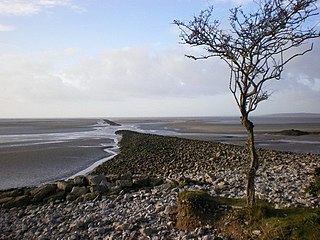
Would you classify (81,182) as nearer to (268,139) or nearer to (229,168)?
(229,168)

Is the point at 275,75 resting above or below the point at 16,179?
above

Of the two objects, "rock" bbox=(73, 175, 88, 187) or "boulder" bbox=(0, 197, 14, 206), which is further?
"rock" bbox=(73, 175, 88, 187)

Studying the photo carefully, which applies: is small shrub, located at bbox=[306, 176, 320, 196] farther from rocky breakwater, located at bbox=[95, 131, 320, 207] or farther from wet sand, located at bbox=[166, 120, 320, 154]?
wet sand, located at bbox=[166, 120, 320, 154]

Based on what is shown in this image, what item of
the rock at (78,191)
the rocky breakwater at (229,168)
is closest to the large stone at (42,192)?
the rock at (78,191)

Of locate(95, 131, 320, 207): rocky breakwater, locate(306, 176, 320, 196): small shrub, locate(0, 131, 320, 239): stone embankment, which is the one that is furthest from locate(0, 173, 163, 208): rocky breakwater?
locate(306, 176, 320, 196): small shrub

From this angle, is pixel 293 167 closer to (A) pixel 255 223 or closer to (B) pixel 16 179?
(A) pixel 255 223

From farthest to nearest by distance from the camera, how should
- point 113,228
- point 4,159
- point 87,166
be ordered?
point 4,159, point 87,166, point 113,228

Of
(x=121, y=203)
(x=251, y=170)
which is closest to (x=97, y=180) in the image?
(x=121, y=203)

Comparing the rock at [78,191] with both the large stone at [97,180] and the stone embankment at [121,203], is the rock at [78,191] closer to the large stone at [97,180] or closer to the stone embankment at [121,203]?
the stone embankment at [121,203]

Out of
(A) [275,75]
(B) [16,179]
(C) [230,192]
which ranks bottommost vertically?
(B) [16,179]

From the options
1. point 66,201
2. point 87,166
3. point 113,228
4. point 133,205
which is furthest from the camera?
point 87,166

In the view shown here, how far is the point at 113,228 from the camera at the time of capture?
8.73m

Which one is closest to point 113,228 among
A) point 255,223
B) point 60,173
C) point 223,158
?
point 255,223

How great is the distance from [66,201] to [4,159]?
18.4m
